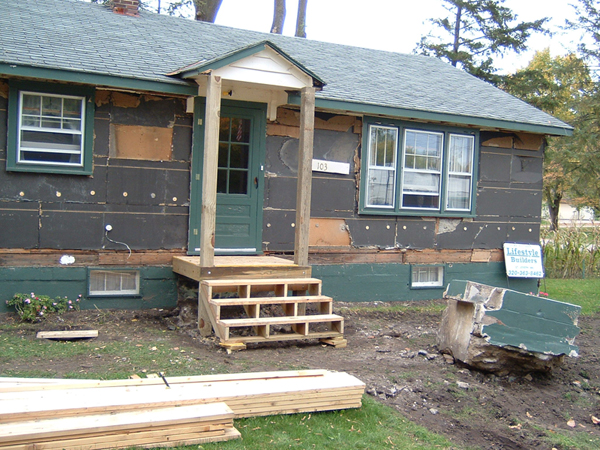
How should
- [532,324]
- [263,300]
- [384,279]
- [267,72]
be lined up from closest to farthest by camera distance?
[532,324] < [263,300] < [267,72] < [384,279]

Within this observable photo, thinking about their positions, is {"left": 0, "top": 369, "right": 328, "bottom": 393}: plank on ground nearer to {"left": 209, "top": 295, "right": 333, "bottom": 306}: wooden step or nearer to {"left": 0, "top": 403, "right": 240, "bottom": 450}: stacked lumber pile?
{"left": 0, "top": 403, "right": 240, "bottom": 450}: stacked lumber pile

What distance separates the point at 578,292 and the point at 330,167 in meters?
6.86

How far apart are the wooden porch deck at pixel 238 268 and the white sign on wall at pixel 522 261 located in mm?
4945

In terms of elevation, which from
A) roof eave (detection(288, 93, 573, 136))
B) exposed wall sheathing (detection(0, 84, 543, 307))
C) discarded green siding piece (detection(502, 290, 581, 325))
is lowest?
discarded green siding piece (detection(502, 290, 581, 325))

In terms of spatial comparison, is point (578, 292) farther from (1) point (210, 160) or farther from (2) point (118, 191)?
(2) point (118, 191)

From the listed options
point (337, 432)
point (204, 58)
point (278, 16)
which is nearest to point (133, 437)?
point (337, 432)

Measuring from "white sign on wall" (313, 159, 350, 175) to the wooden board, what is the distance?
4.26 metres

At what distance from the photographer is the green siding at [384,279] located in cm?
980

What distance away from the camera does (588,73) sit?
812 inches

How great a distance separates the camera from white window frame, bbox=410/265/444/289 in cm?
1057

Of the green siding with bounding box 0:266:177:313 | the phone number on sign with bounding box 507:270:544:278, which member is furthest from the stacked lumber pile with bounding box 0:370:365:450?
the phone number on sign with bounding box 507:270:544:278

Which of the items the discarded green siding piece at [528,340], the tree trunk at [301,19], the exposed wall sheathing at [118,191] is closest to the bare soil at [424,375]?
the discarded green siding piece at [528,340]

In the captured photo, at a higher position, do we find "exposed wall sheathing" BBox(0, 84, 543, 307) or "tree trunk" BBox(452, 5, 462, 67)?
"tree trunk" BBox(452, 5, 462, 67)

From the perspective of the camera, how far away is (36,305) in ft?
25.0
